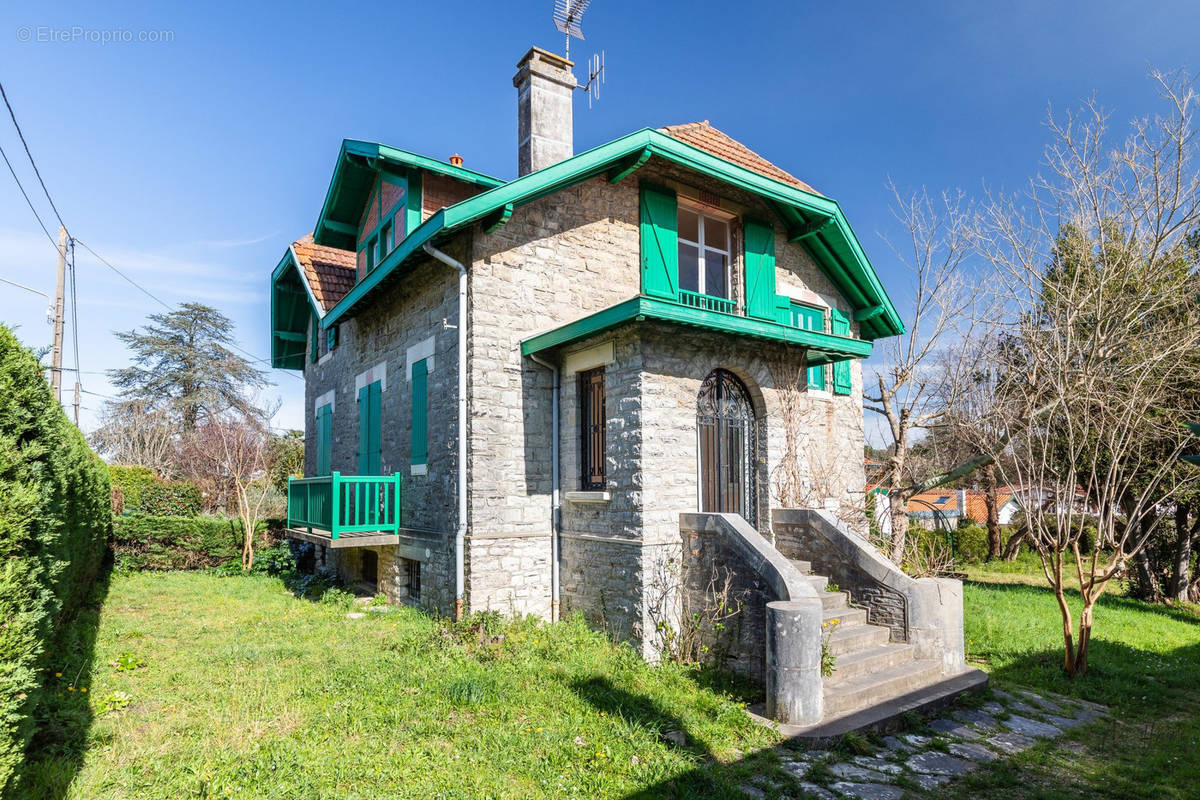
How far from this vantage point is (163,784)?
4082mm

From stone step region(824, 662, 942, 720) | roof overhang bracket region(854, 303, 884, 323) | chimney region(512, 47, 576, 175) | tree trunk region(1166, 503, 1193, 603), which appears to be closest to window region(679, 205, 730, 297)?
chimney region(512, 47, 576, 175)

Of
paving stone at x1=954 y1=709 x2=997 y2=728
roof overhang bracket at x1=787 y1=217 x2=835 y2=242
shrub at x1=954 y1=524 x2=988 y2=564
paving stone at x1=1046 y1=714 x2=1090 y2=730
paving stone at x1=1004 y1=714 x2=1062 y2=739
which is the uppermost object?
roof overhang bracket at x1=787 y1=217 x2=835 y2=242

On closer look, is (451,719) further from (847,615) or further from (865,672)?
(847,615)

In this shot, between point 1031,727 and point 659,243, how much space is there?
6.83 m

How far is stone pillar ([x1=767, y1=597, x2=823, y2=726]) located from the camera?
5.36m

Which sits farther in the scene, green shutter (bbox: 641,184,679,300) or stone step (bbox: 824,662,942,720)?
green shutter (bbox: 641,184,679,300)

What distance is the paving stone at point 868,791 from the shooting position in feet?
14.3

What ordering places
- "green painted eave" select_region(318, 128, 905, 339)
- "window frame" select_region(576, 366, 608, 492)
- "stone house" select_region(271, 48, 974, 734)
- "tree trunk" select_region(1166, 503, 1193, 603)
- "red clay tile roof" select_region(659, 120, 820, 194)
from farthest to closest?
1. "tree trunk" select_region(1166, 503, 1193, 603)
2. "red clay tile roof" select_region(659, 120, 820, 194)
3. "window frame" select_region(576, 366, 608, 492)
4. "green painted eave" select_region(318, 128, 905, 339)
5. "stone house" select_region(271, 48, 974, 734)

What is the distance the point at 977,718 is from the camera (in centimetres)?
595

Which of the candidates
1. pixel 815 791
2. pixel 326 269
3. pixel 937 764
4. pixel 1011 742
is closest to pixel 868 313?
pixel 1011 742

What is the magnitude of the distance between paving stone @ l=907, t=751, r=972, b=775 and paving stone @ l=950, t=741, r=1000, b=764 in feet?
0.35

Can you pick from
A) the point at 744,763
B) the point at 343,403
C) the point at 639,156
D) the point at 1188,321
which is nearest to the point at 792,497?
the point at 744,763

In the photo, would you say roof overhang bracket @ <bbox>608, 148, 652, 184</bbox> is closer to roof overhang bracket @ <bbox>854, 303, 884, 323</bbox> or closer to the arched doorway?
the arched doorway

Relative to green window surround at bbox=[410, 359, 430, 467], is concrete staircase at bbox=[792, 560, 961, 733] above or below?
below
